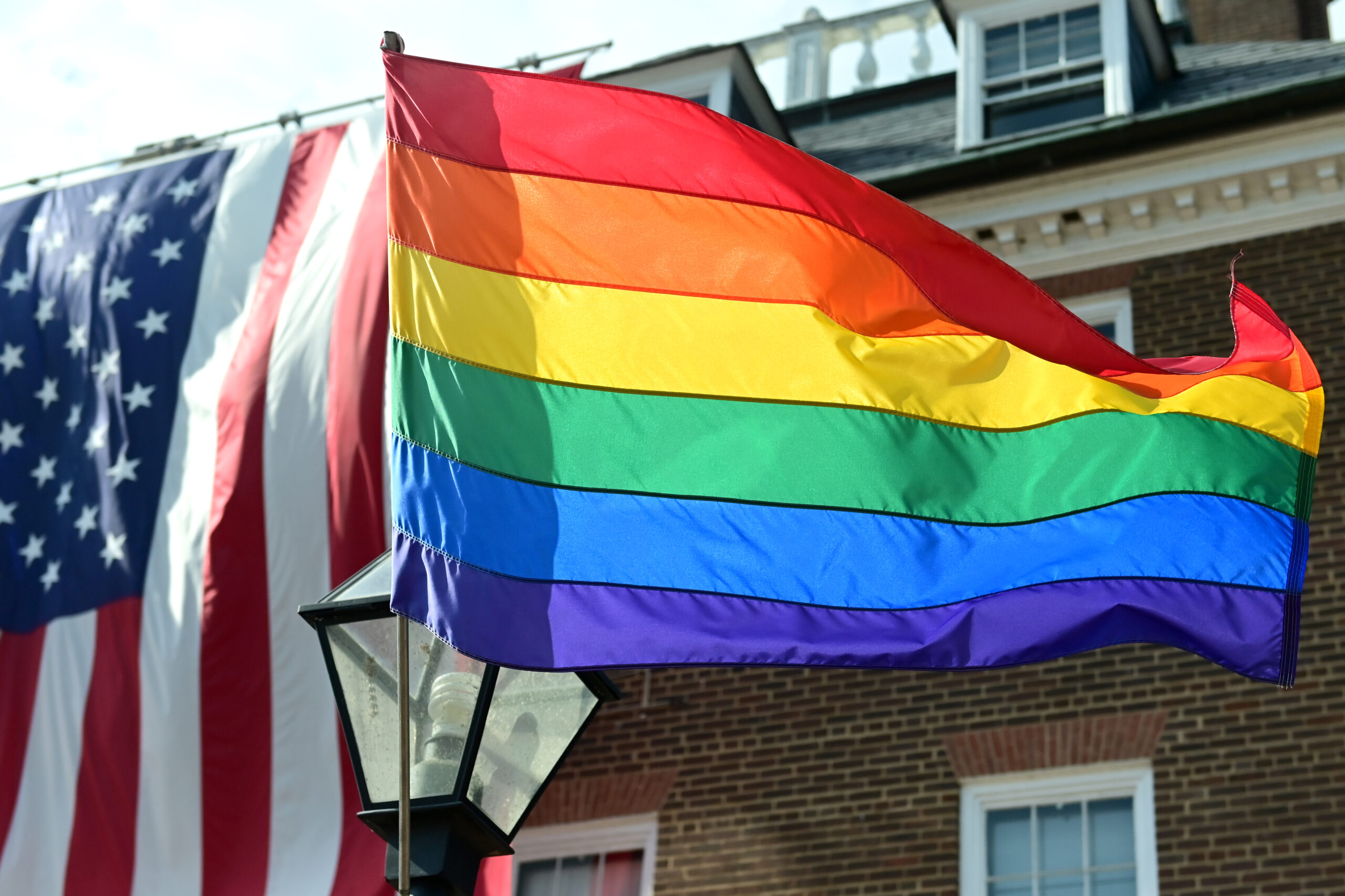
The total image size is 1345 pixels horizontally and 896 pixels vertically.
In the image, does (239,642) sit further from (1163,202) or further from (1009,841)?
(1163,202)

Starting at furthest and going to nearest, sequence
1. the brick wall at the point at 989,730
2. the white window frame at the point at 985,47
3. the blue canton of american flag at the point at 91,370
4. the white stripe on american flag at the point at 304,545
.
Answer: the white window frame at the point at 985,47 < the blue canton of american flag at the point at 91,370 < the white stripe on american flag at the point at 304,545 < the brick wall at the point at 989,730

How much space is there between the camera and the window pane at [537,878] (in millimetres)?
11859

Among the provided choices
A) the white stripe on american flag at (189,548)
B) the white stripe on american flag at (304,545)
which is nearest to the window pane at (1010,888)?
the white stripe on american flag at (304,545)

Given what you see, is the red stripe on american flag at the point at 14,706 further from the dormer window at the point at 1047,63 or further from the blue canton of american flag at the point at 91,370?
the dormer window at the point at 1047,63

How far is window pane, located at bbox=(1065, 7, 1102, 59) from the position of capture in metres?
15.2

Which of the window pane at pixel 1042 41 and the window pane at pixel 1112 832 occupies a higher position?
the window pane at pixel 1042 41

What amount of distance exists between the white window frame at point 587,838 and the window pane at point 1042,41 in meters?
7.45

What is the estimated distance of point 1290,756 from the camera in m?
10.5

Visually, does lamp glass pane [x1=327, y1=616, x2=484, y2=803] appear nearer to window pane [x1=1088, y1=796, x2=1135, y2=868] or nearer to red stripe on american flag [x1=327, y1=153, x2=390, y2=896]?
red stripe on american flag [x1=327, y1=153, x2=390, y2=896]

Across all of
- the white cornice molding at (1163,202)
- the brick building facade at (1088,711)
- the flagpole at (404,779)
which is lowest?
the flagpole at (404,779)

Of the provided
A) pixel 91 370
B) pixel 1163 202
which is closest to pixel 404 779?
pixel 91 370

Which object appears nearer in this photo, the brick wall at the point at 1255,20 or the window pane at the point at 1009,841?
the window pane at the point at 1009,841

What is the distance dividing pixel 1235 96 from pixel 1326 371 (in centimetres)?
236

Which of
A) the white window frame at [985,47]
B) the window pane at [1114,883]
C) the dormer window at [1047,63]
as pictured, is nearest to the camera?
the window pane at [1114,883]
